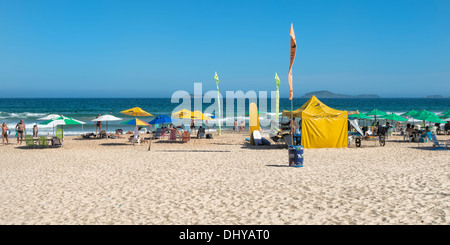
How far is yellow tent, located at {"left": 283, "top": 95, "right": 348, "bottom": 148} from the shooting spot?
13.2 metres

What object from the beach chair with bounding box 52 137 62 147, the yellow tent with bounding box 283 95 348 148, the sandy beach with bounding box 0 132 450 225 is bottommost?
the sandy beach with bounding box 0 132 450 225

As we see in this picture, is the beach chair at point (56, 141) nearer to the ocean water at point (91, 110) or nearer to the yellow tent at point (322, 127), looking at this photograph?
the ocean water at point (91, 110)

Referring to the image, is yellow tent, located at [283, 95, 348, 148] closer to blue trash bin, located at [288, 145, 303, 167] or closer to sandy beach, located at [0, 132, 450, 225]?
sandy beach, located at [0, 132, 450, 225]

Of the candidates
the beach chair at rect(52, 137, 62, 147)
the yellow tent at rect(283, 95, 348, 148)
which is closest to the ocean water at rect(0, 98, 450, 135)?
the beach chair at rect(52, 137, 62, 147)

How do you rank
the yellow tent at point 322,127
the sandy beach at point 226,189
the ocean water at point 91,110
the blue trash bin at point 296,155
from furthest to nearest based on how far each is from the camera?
the ocean water at point 91,110 → the yellow tent at point 322,127 → the blue trash bin at point 296,155 → the sandy beach at point 226,189

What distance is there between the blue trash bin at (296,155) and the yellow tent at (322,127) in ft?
12.1

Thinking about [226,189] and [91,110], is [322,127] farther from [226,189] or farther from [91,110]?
[91,110]

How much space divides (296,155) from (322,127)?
431cm

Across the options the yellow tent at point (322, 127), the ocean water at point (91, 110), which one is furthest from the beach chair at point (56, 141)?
the yellow tent at point (322, 127)

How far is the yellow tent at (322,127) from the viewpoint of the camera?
1316cm

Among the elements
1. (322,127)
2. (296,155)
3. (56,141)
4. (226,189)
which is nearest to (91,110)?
(56,141)

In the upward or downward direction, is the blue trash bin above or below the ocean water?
below

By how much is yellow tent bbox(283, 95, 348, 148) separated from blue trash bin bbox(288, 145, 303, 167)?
3676 mm
